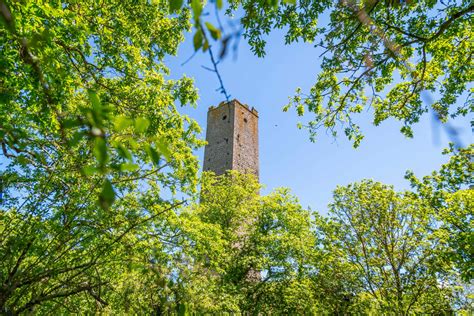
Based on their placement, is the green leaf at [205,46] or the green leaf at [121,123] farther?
the green leaf at [205,46]

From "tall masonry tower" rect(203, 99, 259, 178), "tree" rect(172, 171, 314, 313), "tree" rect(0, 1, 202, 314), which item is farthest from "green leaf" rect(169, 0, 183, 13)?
"tall masonry tower" rect(203, 99, 259, 178)

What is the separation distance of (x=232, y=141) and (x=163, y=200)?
17.5 meters

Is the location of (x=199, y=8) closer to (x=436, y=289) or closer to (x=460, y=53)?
(x=460, y=53)

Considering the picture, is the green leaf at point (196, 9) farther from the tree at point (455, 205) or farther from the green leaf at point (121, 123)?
the tree at point (455, 205)

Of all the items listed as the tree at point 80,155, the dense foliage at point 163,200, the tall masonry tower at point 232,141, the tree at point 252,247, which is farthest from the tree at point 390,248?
the tall masonry tower at point 232,141

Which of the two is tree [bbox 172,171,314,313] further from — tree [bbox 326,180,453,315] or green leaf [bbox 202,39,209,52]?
green leaf [bbox 202,39,209,52]

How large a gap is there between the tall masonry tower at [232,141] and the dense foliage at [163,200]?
26.2 feet

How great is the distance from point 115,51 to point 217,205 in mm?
12246

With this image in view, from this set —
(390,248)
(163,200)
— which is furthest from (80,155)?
(390,248)

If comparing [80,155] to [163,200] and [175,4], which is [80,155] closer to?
[163,200]

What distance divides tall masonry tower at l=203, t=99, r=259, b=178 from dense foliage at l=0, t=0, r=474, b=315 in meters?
7.99

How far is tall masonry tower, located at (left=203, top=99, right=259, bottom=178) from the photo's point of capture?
2497cm

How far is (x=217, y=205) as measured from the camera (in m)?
17.5

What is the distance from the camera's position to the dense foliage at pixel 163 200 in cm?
328
